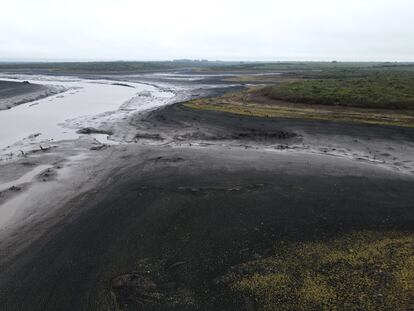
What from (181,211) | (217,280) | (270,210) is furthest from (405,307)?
(181,211)

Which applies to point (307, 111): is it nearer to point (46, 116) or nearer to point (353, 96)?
point (353, 96)

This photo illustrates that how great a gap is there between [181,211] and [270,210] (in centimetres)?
338

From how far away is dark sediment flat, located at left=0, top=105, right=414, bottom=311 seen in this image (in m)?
9.95

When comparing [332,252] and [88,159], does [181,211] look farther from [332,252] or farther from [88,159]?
[88,159]

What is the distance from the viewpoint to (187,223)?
13.5m

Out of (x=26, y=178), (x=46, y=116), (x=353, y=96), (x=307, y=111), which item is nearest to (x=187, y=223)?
(x=26, y=178)

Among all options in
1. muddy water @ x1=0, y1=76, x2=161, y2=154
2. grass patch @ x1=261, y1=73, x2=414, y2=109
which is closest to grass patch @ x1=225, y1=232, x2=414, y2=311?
muddy water @ x1=0, y1=76, x2=161, y2=154

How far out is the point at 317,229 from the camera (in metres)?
13.0

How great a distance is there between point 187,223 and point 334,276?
5.28 meters

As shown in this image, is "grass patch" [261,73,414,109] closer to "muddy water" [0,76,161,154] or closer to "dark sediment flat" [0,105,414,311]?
"dark sediment flat" [0,105,414,311]

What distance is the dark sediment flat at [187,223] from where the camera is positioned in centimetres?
995

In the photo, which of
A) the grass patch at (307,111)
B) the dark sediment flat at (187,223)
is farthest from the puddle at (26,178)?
the grass patch at (307,111)

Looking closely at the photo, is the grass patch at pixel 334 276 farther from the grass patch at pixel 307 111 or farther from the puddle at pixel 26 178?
the grass patch at pixel 307 111

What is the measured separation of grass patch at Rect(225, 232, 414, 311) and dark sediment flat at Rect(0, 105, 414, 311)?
0.56 metres
